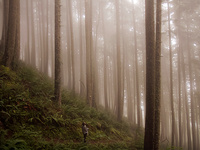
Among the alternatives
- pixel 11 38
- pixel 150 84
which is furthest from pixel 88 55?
pixel 150 84

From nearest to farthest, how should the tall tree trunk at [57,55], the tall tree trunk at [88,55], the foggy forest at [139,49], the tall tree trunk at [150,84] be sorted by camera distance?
1. the tall tree trunk at [150,84]
2. the foggy forest at [139,49]
3. the tall tree trunk at [57,55]
4. the tall tree trunk at [88,55]

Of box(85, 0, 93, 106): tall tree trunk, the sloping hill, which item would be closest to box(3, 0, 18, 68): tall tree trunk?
the sloping hill

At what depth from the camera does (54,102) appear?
26.7 feet

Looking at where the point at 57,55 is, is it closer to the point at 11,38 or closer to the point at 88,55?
the point at 11,38

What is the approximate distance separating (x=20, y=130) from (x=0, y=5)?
834 inches

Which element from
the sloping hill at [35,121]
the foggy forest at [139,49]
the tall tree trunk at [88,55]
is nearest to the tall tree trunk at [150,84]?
the foggy forest at [139,49]

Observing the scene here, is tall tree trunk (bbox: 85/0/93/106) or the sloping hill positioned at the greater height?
tall tree trunk (bbox: 85/0/93/106)

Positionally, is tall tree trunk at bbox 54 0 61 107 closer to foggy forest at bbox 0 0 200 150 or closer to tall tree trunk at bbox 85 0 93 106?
foggy forest at bbox 0 0 200 150

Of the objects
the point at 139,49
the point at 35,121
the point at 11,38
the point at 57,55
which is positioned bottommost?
the point at 35,121

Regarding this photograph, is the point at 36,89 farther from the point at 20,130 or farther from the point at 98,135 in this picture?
the point at 98,135

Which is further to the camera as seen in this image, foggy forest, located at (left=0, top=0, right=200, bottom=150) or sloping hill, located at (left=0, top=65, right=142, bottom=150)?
foggy forest, located at (left=0, top=0, right=200, bottom=150)

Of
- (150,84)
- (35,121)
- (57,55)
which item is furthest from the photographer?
(57,55)

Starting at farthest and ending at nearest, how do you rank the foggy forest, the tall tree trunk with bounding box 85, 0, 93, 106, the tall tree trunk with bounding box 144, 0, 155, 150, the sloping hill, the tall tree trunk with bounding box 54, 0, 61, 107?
the tall tree trunk with bounding box 85, 0, 93, 106 < the tall tree trunk with bounding box 54, 0, 61, 107 < the foggy forest < the tall tree trunk with bounding box 144, 0, 155, 150 < the sloping hill

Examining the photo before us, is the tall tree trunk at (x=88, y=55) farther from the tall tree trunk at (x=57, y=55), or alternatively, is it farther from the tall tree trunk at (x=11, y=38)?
the tall tree trunk at (x=11, y=38)
